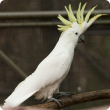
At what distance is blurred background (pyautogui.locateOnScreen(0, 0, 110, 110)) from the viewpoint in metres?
1.31

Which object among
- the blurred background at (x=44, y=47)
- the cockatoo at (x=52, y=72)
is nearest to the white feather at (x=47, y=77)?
the cockatoo at (x=52, y=72)

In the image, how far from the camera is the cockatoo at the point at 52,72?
84cm

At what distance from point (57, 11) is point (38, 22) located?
18 cm

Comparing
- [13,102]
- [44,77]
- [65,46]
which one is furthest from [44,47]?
[13,102]

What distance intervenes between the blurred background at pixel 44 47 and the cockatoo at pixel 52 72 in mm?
320

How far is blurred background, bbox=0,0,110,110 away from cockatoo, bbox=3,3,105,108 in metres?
0.32

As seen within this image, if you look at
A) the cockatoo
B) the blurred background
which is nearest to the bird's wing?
the cockatoo

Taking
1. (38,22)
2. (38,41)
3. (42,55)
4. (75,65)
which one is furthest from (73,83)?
(38,22)

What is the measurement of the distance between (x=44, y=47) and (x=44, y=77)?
51 centimetres

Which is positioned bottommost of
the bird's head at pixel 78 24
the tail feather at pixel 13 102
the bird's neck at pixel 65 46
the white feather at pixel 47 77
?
the tail feather at pixel 13 102

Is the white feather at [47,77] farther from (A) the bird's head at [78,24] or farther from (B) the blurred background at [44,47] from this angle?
(B) the blurred background at [44,47]

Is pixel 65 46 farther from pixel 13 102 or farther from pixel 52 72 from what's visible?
pixel 13 102

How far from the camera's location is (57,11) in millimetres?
1259

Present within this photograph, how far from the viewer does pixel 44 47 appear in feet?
4.44
